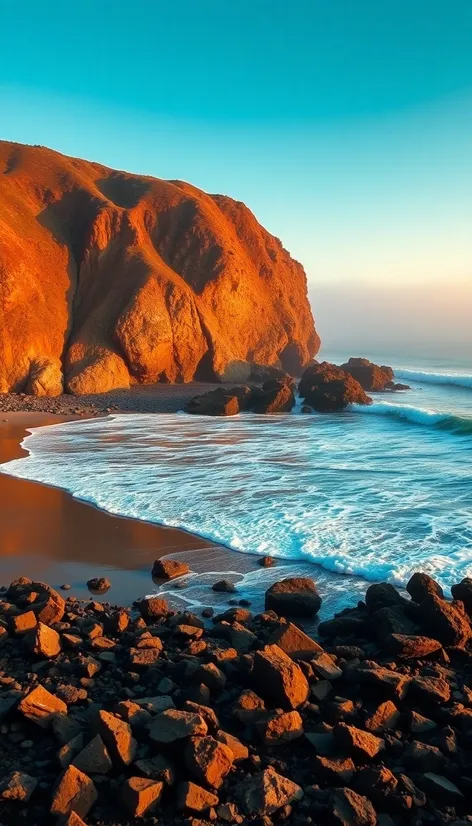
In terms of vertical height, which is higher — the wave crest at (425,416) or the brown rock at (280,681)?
the wave crest at (425,416)

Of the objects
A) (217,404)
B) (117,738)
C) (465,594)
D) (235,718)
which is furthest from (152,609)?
(217,404)

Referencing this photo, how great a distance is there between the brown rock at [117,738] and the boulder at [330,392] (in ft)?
89.3

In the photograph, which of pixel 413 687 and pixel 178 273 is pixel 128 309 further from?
pixel 413 687

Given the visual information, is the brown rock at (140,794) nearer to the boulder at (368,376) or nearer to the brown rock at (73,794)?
the brown rock at (73,794)

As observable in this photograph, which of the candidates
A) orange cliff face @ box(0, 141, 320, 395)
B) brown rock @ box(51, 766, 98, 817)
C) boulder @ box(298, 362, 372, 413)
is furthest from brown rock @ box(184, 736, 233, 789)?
orange cliff face @ box(0, 141, 320, 395)

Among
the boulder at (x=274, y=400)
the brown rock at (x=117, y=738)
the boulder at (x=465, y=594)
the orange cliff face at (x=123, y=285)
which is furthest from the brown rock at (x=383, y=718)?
the orange cliff face at (x=123, y=285)

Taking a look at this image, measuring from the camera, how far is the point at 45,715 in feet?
14.4

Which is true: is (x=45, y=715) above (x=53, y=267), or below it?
below

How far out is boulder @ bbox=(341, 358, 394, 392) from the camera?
42.5 meters

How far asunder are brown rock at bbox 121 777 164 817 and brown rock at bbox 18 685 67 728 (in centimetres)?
92

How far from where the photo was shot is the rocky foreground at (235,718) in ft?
12.3

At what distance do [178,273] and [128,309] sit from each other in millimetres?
8524

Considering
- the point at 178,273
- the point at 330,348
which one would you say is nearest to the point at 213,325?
the point at 178,273

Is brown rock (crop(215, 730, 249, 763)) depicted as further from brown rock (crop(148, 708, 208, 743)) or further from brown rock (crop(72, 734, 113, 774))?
brown rock (crop(72, 734, 113, 774))
